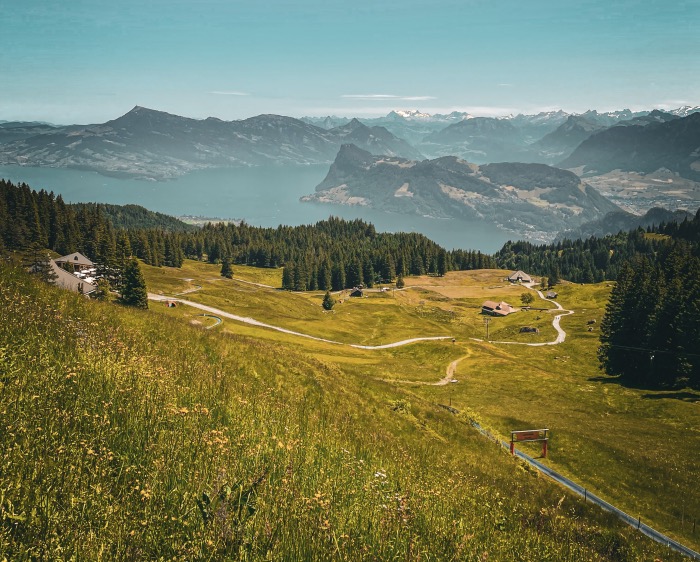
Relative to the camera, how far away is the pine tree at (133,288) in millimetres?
68625

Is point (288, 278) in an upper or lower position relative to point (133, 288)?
lower

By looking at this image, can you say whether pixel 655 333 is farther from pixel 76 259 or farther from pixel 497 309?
pixel 76 259

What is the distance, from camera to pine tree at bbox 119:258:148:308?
225 feet

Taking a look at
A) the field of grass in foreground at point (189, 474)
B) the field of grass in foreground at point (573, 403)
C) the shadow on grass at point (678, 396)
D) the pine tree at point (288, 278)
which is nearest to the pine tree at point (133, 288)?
the field of grass in foreground at point (573, 403)

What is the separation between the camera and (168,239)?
184625 mm

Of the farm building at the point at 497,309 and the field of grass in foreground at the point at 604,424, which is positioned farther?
the farm building at the point at 497,309

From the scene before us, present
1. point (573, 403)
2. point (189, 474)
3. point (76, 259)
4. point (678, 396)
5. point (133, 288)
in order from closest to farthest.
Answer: point (189, 474) → point (573, 403) → point (678, 396) → point (133, 288) → point (76, 259)

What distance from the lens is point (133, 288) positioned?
6975cm

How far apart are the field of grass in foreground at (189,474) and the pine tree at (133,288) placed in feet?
181

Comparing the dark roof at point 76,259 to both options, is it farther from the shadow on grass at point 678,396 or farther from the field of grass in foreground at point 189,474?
the shadow on grass at point 678,396

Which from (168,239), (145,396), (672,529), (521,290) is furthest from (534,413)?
(168,239)

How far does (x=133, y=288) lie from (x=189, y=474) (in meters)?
69.1

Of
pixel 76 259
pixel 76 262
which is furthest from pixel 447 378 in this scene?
pixel 76 259

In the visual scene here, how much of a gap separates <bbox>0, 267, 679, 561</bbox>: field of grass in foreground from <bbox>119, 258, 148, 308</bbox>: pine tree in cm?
5522
